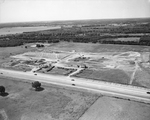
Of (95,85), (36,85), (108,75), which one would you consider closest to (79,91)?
(95,85)

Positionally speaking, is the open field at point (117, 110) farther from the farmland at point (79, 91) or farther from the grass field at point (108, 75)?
the grass field at point (108, 75)

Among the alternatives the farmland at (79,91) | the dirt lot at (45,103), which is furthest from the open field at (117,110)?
the dirt lot at (45,103)

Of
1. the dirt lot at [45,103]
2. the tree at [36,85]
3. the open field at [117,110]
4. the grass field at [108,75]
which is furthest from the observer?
the grass field at [108,75]

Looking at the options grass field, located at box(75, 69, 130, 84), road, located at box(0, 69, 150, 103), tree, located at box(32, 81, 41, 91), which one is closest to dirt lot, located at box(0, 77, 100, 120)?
tree, located at box(32, 81, 41, 91)

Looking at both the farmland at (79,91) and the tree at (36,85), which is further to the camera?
the tree at (36,85)

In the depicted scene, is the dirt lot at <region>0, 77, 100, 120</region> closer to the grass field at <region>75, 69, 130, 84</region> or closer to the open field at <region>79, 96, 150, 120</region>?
the open field at <region>79, 96, 150, 120</region>

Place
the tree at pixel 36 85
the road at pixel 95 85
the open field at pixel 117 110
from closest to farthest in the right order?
1. the open field at pixel 117 110
2. the road at pixel 95 85
3. the tree at pixel 36 85

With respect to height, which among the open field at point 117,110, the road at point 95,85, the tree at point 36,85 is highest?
the tree at point 36,85
